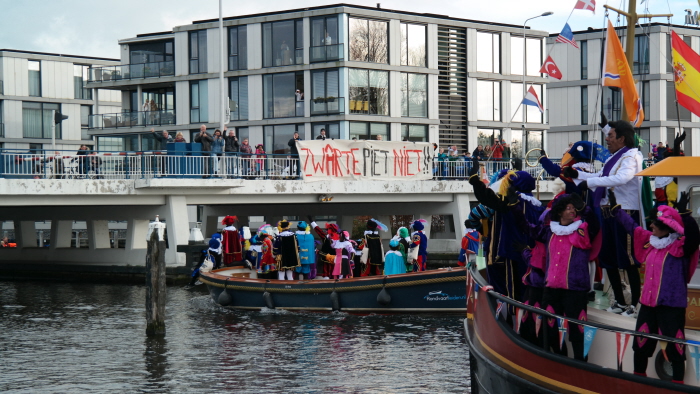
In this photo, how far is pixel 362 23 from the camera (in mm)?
46969

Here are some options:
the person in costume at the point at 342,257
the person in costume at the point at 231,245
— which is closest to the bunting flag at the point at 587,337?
the person in costume at the point at 342,257

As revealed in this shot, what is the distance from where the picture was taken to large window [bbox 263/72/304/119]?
48.2 metres

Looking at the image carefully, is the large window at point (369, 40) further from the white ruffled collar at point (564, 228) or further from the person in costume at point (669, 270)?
the person in costume at point (669, 270)

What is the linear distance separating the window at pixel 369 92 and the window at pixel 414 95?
108 centimetres

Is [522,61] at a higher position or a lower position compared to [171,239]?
higher

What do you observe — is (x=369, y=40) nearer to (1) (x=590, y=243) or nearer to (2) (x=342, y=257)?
(2) (x=342, y=257)

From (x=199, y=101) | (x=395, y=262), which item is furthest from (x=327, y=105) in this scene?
(x=395, y=262)

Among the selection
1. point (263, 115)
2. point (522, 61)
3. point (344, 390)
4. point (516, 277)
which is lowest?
point (344, 390)

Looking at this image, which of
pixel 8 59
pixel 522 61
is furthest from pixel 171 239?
pixel 8 59

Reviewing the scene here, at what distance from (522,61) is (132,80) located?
22854mm

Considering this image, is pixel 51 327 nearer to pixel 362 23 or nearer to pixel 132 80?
pixel 362 23

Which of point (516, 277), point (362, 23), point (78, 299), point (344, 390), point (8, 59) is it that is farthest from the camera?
point (8, 59)

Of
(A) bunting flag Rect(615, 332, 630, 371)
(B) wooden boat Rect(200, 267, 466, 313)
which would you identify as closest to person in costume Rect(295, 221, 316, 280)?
(B) wooden boat Rect(200, 267, 466, 313)

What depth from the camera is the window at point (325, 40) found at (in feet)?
153
